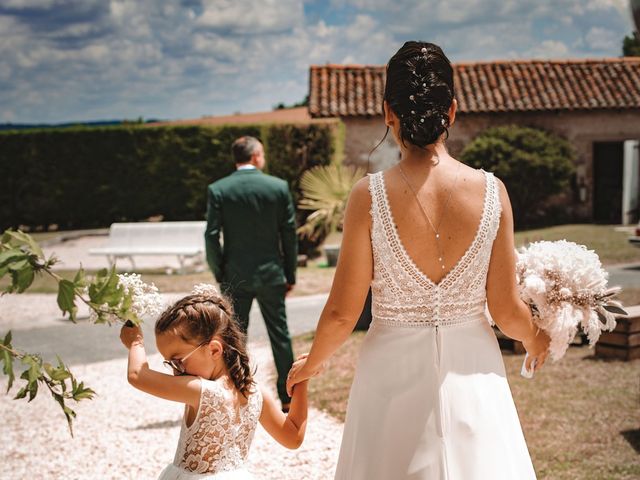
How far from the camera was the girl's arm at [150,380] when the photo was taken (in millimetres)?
2445

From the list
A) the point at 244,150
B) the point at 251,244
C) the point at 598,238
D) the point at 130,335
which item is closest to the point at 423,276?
the point at 130,335

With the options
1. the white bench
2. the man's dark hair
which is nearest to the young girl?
the man's dark hair

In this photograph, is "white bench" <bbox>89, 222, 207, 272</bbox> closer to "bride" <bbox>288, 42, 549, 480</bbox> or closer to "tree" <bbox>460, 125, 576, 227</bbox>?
"tree" <bbox>460, 125, 576, 227</bbox>

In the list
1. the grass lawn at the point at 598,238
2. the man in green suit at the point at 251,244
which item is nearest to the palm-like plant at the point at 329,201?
the grass lawn at the point at 598,238

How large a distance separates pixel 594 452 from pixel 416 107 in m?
3.20

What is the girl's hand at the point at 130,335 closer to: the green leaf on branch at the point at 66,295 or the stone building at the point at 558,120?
the green leaf on branch at the point at 66,295

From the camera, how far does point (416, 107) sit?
225 cm

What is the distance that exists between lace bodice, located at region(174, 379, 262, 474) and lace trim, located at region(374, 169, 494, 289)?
845 mm

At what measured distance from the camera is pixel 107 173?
924 inches

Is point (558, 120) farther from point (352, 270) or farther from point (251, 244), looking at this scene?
point (352, 270)

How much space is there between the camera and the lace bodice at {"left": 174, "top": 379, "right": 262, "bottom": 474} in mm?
2518

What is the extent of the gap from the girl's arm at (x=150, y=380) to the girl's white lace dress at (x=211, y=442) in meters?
0.06

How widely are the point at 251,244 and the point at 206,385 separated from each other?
9.45ft

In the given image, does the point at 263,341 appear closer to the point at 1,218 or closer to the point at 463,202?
the point at 463,202
